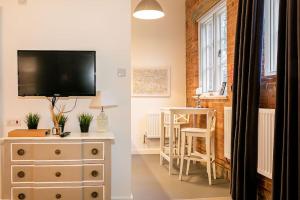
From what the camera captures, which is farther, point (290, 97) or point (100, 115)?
point (100, 115)

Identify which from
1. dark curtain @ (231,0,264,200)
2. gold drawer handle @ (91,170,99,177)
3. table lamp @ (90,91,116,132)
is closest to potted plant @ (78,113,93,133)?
table lamp @ (90,91,116,132)

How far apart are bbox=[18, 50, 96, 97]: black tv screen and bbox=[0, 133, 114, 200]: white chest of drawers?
0.51m

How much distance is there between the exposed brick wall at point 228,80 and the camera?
3201 mm

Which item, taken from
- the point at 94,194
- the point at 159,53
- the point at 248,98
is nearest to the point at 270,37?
the point at 248,98

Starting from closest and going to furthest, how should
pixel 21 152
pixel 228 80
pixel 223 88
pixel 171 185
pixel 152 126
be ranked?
pixel 21 152 → pixel 171 185 → pixel 228 80 → pixel 223 88 → pixel 152 126

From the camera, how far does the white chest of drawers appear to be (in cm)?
285

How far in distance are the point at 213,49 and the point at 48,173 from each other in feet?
11.0

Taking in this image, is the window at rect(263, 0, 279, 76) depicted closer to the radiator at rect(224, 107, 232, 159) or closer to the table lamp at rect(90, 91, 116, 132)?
the radiator at rect(224, 107, 232, 159)

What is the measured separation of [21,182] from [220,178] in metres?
2.68

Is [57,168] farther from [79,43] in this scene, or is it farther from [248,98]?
[248,98]

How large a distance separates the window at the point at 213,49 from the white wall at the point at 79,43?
6.44 ft

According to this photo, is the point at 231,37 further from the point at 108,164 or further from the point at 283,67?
the point at 108,164

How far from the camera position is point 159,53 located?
6.23m

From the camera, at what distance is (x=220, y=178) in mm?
4383
